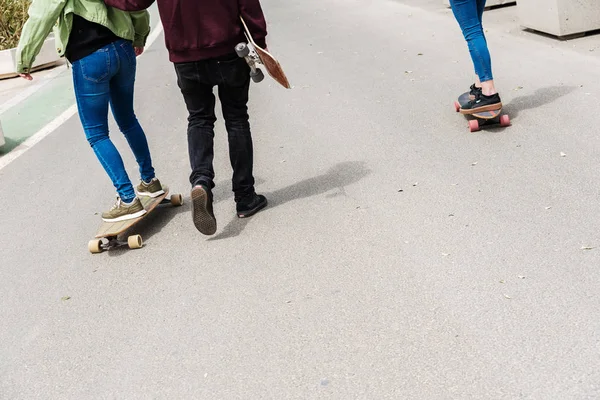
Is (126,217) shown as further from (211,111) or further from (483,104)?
(483,104)

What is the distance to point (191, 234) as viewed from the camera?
6.53 m

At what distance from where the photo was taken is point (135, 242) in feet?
20.8

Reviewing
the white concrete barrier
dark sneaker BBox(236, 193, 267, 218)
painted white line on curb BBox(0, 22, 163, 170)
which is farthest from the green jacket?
the white concrete barrier

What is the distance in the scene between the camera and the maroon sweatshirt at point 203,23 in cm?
604

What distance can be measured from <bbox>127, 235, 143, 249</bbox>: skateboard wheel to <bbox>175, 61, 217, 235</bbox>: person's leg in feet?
1.63

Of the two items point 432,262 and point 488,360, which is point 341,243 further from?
point 488,360

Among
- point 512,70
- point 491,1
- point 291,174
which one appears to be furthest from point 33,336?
point 491,1

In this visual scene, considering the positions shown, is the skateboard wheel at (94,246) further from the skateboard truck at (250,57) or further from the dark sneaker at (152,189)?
the skateboard truck at (250,57)

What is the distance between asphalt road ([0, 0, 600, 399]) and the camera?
13.7ft

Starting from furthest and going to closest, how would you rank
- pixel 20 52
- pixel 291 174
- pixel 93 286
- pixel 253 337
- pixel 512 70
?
pixel 512 70, pixel 291 174, pixel 20 52, pixel 93 286, pixel 253 337

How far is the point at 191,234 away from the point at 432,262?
6.29 feet

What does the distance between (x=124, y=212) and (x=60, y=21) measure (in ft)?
4.43

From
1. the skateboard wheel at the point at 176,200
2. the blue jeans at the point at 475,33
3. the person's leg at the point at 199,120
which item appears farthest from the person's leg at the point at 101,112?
the blue jeans at the point at 475,33

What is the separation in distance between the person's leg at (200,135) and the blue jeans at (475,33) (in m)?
2.69
